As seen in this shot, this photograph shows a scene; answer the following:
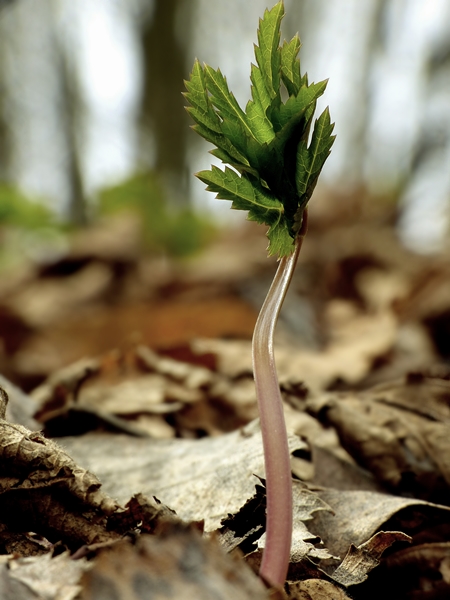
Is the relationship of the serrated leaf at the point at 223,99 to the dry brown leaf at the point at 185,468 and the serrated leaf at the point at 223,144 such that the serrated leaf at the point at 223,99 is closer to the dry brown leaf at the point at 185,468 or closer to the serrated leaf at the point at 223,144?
the serrated leaf at the point at 223,144

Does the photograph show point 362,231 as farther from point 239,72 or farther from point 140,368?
point 239,72

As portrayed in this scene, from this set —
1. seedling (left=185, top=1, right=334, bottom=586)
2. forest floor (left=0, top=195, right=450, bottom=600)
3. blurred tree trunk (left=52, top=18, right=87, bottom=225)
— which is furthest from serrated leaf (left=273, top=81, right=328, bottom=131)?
blurred tree trunk (left=52, top=18, right=87, bottom=225)

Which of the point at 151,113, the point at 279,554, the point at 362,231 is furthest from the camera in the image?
the point at 151,113

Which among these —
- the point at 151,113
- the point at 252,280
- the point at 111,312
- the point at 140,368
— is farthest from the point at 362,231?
the point at 151,113

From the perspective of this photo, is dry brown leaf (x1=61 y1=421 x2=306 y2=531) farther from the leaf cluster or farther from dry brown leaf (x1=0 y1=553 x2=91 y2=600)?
the leaf cluster

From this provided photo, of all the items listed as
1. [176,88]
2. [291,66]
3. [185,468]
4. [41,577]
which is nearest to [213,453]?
[185,468]

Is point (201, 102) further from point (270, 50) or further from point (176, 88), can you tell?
point (176, 88)
